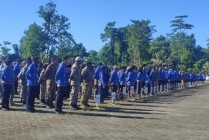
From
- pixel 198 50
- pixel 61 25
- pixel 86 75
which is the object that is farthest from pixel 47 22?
pixel 86 75

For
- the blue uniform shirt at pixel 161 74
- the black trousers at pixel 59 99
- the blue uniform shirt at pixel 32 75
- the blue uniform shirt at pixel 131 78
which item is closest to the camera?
the black trousers at pixel 59 99

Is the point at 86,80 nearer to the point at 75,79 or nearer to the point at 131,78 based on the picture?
the point at 75,79

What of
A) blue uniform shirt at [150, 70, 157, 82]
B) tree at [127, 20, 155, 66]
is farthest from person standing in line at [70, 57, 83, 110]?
tree at [127, 20, 155, 66]

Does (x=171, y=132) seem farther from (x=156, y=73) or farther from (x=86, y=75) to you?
(x=156, y=73)

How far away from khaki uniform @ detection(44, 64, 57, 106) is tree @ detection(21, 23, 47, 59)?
231 ft

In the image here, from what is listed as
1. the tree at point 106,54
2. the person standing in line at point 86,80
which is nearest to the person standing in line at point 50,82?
the person standing in line at point 86,80

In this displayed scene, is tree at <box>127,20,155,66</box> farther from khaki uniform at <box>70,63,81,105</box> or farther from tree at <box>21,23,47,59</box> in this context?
khaki uniform at <box>70,63,81,105</box>

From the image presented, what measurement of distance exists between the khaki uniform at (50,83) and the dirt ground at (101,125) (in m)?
0.70

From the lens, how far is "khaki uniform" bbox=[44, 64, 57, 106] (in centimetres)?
1797

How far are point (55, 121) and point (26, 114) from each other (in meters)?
2.02

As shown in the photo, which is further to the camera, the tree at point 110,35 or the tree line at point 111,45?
the tree at point 110,35

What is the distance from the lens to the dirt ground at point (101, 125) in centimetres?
1120

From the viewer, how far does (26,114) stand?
15.3 meters

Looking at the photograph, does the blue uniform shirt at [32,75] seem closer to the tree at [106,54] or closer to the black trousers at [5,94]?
the black trousers at [5,94]
